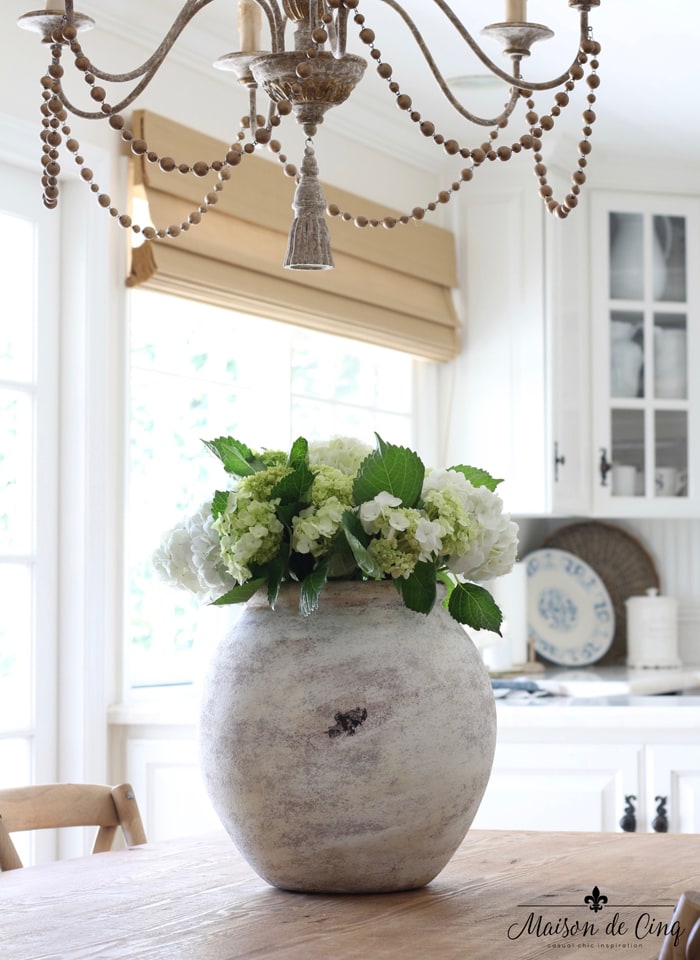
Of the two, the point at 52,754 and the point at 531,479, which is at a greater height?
the point at 531,479

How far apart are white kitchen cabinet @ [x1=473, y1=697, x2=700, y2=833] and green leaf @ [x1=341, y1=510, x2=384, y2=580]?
1.91 metres

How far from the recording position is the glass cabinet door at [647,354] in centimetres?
438

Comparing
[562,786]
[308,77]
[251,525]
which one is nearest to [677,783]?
[562,786]

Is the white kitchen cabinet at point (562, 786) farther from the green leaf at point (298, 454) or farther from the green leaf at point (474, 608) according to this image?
the green leaf at point (298, 454)

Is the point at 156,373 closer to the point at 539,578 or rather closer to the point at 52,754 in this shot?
the point at 52,754

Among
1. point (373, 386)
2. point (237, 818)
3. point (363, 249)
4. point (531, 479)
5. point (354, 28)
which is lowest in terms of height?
point (237, 818)

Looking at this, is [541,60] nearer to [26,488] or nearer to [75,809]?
[26,488]

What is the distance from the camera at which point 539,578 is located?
4.57 m

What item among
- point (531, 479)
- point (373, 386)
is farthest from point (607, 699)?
point (373, 386)

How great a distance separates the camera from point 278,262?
3.51 meters

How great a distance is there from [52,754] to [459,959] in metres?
1.93

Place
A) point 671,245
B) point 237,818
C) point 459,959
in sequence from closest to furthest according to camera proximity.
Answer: point 459,959 → point 237,818 → point 671,245

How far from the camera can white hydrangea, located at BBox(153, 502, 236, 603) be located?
58.1 inches

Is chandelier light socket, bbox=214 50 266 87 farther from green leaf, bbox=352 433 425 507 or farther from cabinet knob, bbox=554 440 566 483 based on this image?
cabinet knob, bbox=554 440 566 483
